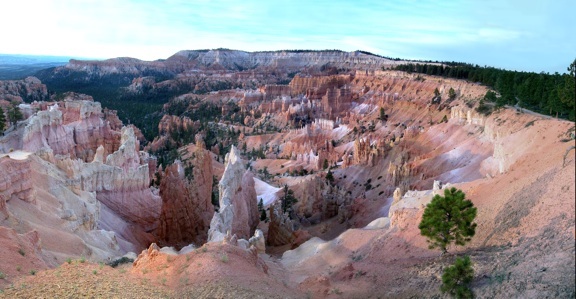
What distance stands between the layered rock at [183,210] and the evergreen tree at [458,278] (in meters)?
20.7

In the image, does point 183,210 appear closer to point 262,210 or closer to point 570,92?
point 262,210

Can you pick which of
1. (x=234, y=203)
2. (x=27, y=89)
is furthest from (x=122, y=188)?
(x=27, y=89)

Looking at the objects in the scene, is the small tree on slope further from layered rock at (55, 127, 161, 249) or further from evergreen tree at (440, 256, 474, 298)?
layered rock at (55, 127, 161, 249)

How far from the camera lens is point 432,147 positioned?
44.5 m

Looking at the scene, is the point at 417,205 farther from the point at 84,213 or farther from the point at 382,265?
the point at 84,213

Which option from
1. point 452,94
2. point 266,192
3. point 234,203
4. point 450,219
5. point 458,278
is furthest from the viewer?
point 452,94

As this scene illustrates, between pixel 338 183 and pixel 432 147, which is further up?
Answer: pixel 432 147

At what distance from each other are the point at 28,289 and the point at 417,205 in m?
17.6

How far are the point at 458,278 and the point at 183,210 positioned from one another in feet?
74.0

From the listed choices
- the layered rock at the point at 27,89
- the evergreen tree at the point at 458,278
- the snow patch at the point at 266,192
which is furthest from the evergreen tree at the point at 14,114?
the layered rock at the point at 27,89

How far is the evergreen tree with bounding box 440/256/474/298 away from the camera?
11316 mm

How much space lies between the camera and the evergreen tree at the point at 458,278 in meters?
11.3

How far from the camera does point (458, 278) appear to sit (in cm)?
1149

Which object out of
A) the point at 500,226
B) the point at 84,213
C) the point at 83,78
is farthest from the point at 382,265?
the point at 83,78
